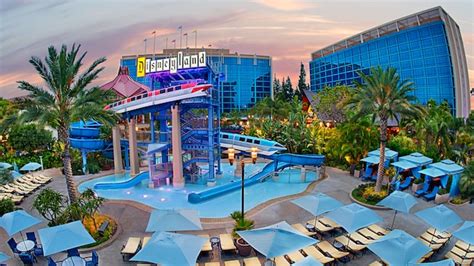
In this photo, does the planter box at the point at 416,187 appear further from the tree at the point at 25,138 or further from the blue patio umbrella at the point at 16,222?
the tree at the point at 25,138

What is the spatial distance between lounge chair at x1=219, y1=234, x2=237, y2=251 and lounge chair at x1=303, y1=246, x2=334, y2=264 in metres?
3.13

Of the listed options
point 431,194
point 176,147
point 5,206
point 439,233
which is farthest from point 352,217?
point 5,206

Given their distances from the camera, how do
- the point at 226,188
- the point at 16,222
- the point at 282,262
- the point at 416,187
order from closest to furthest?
1. the point at 282,262
2. the point at 16,222
3. the point at 416,187
4. the point at 226,188

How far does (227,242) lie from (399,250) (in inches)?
272

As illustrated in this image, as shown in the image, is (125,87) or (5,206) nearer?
(5,206)

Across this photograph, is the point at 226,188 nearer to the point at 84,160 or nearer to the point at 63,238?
the point at 63,238

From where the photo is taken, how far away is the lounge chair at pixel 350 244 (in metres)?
13.9

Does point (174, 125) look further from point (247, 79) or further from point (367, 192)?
point (247, 79)

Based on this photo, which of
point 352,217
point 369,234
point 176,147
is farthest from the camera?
point 176,147

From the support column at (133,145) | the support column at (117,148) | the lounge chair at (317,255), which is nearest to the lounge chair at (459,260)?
the lounge chair at (317,255)

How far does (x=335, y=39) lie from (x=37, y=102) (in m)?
82.0

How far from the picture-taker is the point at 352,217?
13820 mm

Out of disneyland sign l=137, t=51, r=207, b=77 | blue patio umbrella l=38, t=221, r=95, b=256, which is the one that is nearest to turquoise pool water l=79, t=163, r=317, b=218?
blue patio umbrella l=38, t=221, r=95, b=256

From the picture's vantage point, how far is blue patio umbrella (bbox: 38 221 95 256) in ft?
38.7
